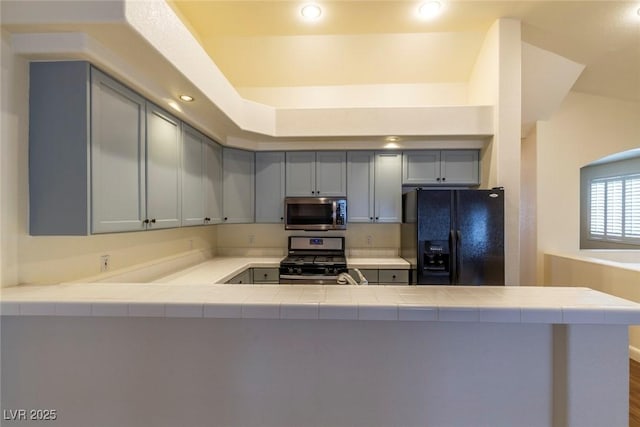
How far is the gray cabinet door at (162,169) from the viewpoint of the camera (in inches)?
72.2

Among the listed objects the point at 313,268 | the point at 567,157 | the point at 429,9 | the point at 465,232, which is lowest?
the point at 313,268

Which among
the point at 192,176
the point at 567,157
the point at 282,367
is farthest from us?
the point at 567,157

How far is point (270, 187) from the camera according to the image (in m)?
3.28

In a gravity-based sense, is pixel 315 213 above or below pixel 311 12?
below

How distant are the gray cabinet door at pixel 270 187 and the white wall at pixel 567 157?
3685mm

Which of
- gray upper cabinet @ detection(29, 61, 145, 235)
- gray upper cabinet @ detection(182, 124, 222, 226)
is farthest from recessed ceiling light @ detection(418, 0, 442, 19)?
gray upper cabinet @ detection(29, 61, 145, 235)

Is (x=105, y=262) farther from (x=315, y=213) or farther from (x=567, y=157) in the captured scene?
(x=567, y=157)

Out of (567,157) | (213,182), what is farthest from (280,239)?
(567,157)

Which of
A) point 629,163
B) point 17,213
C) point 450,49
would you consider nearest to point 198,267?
point 17,213

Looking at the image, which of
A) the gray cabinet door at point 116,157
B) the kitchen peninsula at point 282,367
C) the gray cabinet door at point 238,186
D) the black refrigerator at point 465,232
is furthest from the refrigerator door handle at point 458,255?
the gray cabinet door at point 116,157

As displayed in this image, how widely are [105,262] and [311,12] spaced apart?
2791mm

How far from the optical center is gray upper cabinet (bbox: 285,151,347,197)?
325cm

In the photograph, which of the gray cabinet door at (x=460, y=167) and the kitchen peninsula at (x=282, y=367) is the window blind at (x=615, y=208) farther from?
the kitchen peninsula at (x=282, y=367)

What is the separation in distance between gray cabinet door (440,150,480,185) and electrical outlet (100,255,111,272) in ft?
10.5
